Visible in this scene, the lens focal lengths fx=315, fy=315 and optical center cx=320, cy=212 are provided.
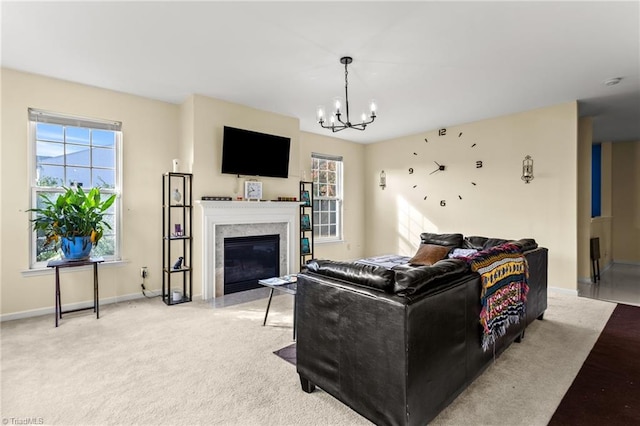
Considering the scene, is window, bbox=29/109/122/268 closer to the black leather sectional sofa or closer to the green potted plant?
the green potted plant

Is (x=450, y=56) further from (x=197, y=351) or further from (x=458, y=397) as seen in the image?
(x=197, y=351)

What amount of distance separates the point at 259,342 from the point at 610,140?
8087mm

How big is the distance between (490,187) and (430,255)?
1892mm

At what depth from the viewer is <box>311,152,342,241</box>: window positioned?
641cm

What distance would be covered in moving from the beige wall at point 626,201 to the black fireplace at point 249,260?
24.1 ft

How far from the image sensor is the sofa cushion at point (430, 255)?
410 centimetres

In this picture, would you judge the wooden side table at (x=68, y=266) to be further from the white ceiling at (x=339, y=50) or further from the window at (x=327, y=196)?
the window at (x=327, y=196)

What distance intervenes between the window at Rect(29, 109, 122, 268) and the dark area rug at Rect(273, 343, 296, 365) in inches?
109

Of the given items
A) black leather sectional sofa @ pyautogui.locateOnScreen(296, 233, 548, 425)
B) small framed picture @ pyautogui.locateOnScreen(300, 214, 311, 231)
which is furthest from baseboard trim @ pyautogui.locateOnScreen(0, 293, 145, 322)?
black leather sectional sofa @ pyautogui.locateOnScreen(296, 233, 548, 425)

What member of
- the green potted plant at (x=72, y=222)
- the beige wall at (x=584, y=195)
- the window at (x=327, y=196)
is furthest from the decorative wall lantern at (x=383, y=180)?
the green potted plant at (x=72, y=222)

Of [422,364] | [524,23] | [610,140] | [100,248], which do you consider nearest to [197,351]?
[422,364]

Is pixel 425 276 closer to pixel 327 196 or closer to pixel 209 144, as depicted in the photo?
pixel 209 144

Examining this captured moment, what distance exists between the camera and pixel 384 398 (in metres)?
1.63

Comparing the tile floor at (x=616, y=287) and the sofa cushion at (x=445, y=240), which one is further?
the sofa cushion at (x=445, y=240)
